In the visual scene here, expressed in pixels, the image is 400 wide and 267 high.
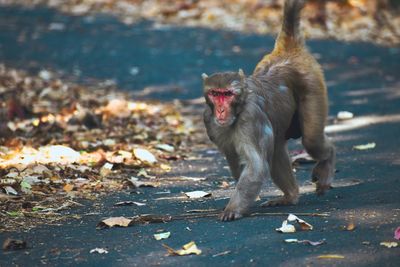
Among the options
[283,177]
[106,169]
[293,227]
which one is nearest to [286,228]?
[293,227]

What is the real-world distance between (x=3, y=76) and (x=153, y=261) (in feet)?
30.3

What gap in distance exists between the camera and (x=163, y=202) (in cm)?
721

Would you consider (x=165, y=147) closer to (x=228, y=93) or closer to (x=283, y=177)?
(x=283, y=177)

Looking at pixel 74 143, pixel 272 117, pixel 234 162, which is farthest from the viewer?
pixel 74 143

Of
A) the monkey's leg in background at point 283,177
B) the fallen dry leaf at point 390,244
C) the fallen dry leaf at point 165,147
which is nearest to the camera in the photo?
the fallen dry leaf at point 390,244

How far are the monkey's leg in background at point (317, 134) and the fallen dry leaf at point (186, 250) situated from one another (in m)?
2.04

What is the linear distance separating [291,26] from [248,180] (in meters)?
1.90

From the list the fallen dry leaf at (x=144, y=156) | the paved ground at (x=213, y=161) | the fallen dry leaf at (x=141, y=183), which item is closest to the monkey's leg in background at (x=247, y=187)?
the paved ground at (x=213, y=161)

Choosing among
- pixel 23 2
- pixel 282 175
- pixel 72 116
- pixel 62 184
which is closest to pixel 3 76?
pixel 72 116

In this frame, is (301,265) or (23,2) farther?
(23,2)

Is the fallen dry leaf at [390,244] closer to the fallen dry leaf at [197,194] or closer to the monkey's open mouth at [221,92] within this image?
the monkey's open mouth at [221,92]

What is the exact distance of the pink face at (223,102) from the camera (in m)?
6.44

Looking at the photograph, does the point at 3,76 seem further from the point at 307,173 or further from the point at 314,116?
the point at 314,116

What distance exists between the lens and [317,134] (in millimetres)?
7219
